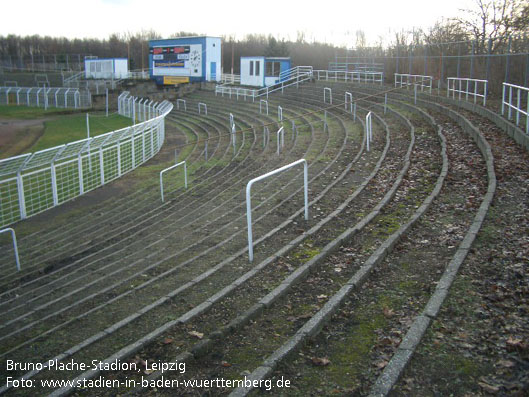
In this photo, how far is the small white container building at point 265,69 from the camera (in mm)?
39656

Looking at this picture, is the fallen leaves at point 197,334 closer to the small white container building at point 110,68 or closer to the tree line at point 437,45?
the tree line at point 437,45

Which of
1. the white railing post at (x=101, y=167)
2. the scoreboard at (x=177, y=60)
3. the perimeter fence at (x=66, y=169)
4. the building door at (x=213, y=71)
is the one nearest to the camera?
the perimeter fence at (x=66, y=169)

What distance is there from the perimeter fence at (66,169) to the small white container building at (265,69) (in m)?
18.0

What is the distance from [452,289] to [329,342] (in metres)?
1.68

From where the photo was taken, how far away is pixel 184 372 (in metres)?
4.35

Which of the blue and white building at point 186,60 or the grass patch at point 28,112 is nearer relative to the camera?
the grass patch at point 28,112

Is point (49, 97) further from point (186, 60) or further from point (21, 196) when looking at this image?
point (21, 196)

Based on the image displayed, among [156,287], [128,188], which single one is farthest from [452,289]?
[128,188]

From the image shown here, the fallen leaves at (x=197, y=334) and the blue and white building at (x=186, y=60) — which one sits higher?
the blue and white building at (x=186, y=60)

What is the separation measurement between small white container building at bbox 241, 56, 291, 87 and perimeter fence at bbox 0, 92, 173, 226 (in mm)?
17996

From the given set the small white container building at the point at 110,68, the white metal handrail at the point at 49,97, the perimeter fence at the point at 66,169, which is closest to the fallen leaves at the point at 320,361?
the perimeter fence at the point at 66,169

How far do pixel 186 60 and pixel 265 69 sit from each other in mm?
10479

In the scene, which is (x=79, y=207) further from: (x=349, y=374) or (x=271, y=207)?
(x=349, y=374)

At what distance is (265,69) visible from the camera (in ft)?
131
